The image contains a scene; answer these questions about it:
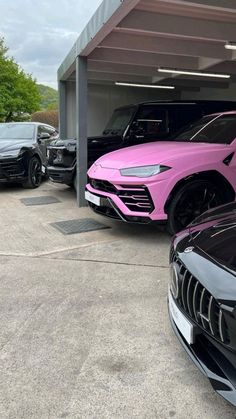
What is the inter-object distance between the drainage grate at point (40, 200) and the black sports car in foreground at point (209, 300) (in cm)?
562

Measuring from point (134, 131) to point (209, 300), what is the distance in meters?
6.43

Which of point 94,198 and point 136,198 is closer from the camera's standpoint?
point 136,198

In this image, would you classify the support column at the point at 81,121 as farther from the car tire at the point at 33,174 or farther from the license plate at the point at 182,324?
the license plate at the point at 182,324

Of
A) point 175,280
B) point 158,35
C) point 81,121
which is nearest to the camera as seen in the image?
point 175,280

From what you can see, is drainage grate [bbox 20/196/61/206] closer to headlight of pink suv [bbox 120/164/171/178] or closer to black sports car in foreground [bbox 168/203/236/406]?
headlight of pink suv [bbox 120/164/171/178]

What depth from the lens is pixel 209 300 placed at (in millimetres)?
1967

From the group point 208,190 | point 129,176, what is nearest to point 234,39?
point 208,190

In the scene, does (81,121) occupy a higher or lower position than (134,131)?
higher

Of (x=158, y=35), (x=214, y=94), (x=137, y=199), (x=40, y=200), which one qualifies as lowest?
(x=40, y=200)

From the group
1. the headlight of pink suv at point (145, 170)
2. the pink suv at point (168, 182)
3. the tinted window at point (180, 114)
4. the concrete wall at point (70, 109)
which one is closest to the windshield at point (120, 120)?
the tinted window at point (180, 114)

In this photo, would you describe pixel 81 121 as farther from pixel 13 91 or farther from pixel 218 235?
pixel 13 91

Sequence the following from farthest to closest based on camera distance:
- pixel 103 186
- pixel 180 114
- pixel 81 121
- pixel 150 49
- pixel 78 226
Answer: pixel 180 114, pixel 81 121, pixel 150 49, pixel 78 226, pixel 103 186

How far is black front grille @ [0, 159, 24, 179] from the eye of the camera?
8.83 meters

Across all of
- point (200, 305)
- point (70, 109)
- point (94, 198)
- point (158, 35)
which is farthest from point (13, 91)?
point (200, 305)
